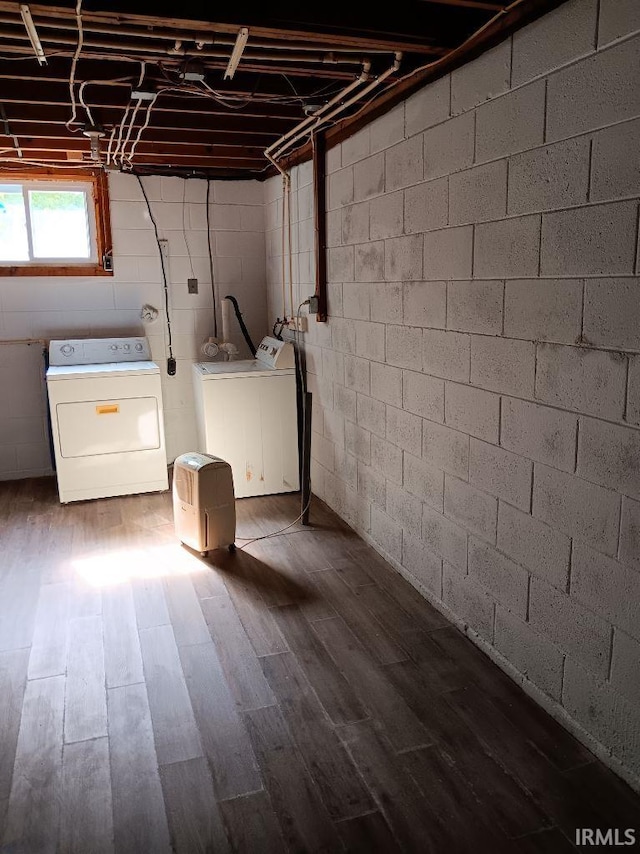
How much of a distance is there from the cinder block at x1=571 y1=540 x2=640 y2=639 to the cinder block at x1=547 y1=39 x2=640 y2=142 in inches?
48.4

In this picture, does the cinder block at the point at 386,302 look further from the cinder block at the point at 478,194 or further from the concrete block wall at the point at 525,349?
the cinder block at the point at 478,194

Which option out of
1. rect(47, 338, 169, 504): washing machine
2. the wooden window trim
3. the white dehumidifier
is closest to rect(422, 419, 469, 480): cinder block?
the white dehumidifier

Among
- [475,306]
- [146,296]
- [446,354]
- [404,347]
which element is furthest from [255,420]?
[475,306]

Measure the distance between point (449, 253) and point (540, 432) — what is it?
87 cm

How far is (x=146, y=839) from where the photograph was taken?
1.79 meters

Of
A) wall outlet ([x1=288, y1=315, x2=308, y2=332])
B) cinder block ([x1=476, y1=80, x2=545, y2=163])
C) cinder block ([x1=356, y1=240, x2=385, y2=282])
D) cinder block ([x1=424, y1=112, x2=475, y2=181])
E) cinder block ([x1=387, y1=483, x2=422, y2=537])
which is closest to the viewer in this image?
cinder block ([x1=476, y1=80, x2=545, y2=163])

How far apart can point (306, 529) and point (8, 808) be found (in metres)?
2.29

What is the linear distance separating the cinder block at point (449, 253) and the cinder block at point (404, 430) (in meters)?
0.66

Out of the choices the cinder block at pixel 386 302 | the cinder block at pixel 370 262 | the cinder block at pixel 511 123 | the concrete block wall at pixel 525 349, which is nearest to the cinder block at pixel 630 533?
the concrete block wall at pixel 525 349

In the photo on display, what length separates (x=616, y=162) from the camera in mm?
1825

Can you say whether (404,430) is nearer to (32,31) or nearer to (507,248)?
(507,248)

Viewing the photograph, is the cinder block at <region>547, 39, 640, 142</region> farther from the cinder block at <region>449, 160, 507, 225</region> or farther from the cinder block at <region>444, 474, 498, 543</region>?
the cinder block at <region>444, 474, 498, 543</region>

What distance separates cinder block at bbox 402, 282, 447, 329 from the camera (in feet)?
9.09

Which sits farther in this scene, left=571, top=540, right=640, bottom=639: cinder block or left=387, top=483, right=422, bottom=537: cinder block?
left=387, top=483, right=422, bottom=537: cinder block
